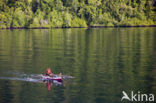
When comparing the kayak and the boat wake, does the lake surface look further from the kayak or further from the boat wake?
the kayak

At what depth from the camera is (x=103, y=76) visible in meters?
44.8

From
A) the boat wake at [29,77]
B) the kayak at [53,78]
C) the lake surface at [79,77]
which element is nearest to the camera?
the lake surface at [79,77]

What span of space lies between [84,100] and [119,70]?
53.9 ft

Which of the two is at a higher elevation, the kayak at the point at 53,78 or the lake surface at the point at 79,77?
the kayak at the point at 53,78

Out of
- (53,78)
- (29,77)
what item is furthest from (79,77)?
(29,77)

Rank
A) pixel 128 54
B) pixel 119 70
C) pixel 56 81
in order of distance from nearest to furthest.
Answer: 1. pixel 56 81
2. pixel 119 70
3. pixel 128 54

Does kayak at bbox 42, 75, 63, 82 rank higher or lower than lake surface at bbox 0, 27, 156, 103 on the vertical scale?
higher

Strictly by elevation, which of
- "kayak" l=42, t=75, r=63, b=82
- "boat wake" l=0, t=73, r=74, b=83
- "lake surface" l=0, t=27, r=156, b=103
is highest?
"kayak" l=42, t=75, r=63, b=82

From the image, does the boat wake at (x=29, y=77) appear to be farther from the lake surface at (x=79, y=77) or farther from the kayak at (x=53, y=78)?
the kayak at (x=53, y=78)

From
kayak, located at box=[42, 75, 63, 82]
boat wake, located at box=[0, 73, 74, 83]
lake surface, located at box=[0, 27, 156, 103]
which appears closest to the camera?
lake surface, located at box=[0, 27, 156, 103]

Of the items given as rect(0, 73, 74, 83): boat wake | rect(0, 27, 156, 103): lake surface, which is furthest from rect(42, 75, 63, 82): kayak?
rect(0, 27, 156, 103): lake surface

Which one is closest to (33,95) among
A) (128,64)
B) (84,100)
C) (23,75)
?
(84,100)

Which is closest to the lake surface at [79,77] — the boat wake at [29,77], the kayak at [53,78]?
the boat wake at [29,77]

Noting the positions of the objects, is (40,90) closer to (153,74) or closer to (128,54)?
(153,74)
